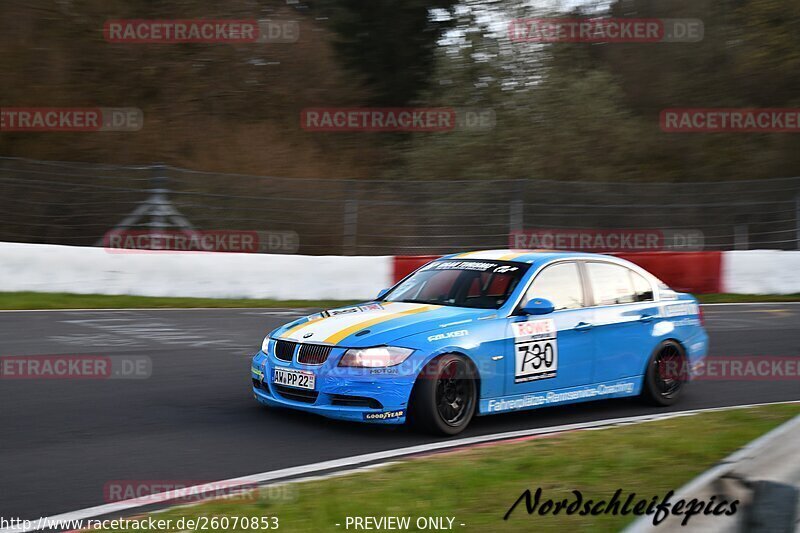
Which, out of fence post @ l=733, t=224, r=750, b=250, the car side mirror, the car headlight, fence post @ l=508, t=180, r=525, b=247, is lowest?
the car headlight

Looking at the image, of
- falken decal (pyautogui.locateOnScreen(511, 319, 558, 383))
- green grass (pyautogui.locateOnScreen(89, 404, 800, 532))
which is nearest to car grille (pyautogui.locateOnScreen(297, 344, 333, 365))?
green grass (pyautogui.locateOnScreen(89, 404, 800, 532))

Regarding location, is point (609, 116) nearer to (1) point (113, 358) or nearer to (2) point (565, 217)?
(2) point (565, 217)

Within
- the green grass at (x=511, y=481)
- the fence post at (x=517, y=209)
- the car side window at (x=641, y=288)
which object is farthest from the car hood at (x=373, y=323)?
the fence post at (x=517, y=209)

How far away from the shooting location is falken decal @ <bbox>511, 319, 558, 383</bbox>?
7.94m

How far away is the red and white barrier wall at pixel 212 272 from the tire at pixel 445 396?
9.75m

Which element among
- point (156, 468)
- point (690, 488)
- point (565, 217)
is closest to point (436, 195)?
point (565, 217)

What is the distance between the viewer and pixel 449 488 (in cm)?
573

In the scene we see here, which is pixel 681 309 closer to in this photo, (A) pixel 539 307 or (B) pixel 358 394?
(A) pixel 539 307

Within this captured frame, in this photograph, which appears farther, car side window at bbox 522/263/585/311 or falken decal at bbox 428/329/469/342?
car side window at bbox 522/263/585/311

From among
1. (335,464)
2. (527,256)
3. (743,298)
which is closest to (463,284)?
(527,256)

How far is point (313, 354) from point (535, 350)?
1.80 meters

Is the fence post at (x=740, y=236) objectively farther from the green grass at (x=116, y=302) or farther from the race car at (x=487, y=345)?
the race car at (x=487, y=345)

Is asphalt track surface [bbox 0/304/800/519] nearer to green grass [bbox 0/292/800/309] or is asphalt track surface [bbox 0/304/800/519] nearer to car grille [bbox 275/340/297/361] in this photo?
car grille [bbox 275/340/297/361]

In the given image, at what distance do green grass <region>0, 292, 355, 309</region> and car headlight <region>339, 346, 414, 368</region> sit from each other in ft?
30.0
